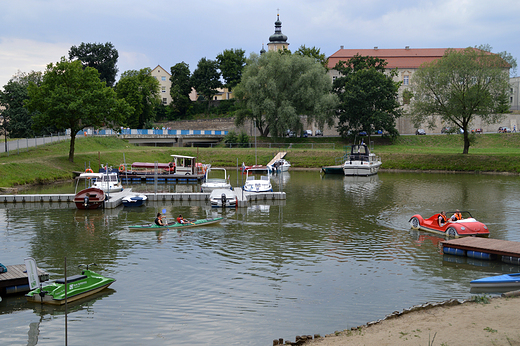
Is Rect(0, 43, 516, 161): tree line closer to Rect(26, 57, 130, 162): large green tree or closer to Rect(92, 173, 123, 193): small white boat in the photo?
Rect(26, 57, 130, 162): large green tree

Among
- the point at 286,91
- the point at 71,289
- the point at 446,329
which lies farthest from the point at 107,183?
the point at 286,91

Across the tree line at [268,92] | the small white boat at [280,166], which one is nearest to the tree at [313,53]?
the tree line at [268,92]

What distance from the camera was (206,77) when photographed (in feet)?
397

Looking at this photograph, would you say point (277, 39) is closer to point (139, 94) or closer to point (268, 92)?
point (139, 94)

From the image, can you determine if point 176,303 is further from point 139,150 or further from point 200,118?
point 200,118

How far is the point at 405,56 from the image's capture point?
125m

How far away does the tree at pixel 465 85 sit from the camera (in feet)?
215

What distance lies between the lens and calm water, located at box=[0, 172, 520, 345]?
51.2ft

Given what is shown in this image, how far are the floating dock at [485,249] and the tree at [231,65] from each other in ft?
329

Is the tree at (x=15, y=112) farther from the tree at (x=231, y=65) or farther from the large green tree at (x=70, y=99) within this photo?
the tree at (x=231, y=65)

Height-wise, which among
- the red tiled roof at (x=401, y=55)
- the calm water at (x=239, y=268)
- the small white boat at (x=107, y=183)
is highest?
the red tiled roof at (x=401, y=55)

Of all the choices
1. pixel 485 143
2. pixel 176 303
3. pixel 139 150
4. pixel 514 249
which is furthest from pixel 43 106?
pixel 485 143

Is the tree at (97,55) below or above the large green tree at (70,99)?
above

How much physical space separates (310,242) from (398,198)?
19390 mm
